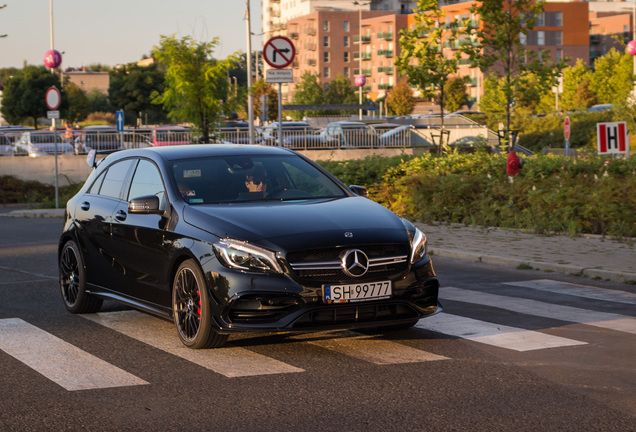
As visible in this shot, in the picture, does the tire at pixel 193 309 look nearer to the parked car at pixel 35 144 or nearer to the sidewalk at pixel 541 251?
the sidewalk at pixel 541 251

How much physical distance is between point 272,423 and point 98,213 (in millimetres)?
4218

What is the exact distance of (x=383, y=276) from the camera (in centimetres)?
703

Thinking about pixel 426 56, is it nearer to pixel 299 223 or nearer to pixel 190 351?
pixel 299 223

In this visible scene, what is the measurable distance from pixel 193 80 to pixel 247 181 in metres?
20.0

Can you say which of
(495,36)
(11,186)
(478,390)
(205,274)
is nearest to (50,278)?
(205,274)

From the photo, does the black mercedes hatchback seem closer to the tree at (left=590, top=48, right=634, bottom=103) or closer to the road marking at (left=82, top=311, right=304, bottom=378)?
the road marking at (left=82, top=311, right=304, bottom=378)

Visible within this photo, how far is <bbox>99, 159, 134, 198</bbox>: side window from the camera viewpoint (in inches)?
350

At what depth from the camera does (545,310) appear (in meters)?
9.02

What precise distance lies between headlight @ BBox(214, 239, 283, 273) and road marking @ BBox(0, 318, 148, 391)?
1032mm

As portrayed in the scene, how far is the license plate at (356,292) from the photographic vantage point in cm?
683

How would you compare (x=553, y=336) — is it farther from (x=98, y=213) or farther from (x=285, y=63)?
(x=285, y=63)

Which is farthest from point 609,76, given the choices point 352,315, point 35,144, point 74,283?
point 352,315

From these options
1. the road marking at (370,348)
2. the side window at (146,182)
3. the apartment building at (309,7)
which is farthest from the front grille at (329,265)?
the apartment building at (309,7)

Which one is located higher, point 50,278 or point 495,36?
point 495,36
